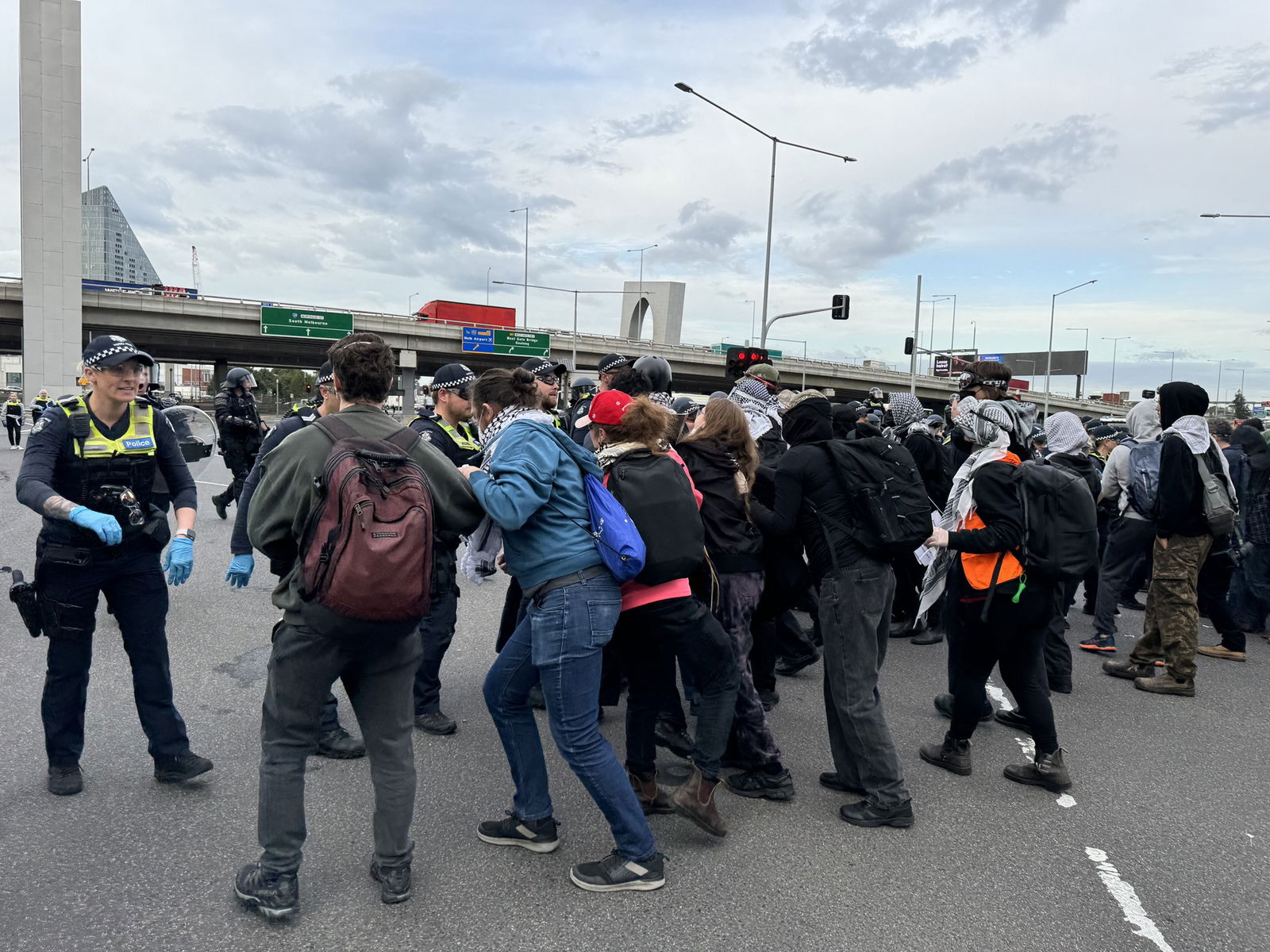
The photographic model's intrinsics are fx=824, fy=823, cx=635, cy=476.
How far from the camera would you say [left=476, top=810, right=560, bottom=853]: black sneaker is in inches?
129

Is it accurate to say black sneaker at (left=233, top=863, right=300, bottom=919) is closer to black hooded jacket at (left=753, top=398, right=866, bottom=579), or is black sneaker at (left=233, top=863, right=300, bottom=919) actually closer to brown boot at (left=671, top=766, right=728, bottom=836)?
brown boot at (left=671, top=766, right=728, bottom=836)

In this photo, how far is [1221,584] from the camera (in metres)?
6.59

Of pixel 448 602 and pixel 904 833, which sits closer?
pixel 904 833

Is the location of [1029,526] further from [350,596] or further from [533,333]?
[533,333]

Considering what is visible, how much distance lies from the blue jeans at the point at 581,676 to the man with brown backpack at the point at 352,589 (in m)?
0.41

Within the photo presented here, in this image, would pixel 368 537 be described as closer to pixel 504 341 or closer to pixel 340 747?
pixel 340 747

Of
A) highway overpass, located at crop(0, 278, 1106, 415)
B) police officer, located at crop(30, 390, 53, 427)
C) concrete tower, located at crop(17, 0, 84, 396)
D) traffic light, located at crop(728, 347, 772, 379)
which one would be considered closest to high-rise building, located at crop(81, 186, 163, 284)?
highway overpass, located at crop(0, 278, 1106, 415)

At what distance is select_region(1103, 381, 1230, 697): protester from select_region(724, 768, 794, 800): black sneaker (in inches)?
133

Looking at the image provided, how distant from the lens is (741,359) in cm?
1539

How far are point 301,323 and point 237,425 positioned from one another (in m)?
35.1

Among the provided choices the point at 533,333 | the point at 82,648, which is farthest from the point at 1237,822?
the point at 533,333

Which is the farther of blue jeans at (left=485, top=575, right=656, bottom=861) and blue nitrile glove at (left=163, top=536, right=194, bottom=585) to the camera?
blue nitrile glove at (left=163, top=536, right=194, bottom=585)

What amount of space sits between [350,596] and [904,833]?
257 cm

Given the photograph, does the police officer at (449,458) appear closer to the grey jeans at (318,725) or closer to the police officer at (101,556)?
the police officer at (101,556)
